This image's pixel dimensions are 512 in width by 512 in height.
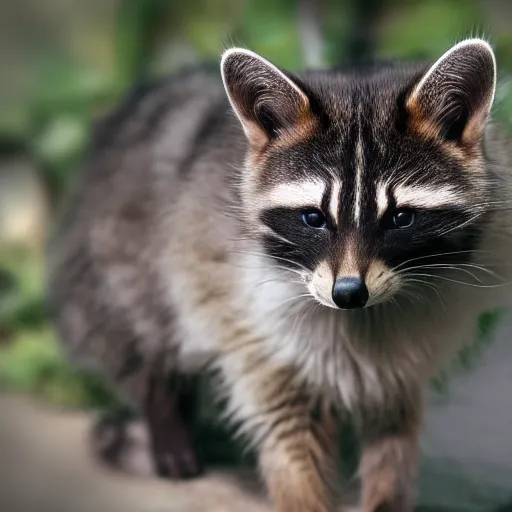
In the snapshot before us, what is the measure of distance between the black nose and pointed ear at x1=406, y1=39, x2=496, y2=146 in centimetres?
19

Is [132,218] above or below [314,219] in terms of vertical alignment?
below

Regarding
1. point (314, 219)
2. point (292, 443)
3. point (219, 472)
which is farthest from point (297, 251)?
point (219, 472)

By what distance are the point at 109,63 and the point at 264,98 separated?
2.66 ft

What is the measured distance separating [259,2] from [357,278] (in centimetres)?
79

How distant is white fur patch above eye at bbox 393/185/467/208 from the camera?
907mm

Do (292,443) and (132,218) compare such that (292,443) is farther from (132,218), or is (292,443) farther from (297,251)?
(132,218)

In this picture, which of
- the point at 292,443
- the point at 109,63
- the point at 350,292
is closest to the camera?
the point at 350,292

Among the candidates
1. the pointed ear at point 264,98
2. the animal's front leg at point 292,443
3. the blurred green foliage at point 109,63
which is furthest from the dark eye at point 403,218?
the blurred green foliage at point 109,63

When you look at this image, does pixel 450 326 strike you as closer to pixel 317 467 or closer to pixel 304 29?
pixel 317 467

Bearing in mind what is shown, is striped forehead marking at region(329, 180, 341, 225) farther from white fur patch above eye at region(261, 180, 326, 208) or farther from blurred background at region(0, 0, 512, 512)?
blurred background at region(0, 0, 512, 512)

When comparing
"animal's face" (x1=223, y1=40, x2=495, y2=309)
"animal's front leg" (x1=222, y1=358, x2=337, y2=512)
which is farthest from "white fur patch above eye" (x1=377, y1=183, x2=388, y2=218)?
"animal's front leg" (x1=222, y1=358, x2=337, y2=512)

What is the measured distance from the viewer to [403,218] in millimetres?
913

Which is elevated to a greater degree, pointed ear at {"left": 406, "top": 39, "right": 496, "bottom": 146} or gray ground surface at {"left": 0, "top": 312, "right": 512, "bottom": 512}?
pointed ear at {"left": 406, "top": 39, "right": 496, "bottom": 146}

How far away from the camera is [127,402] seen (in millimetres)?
1473
